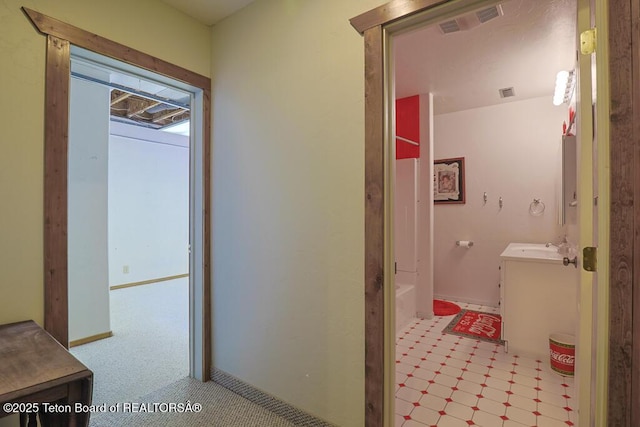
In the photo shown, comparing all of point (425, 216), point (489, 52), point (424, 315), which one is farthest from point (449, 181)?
point (489, 52)

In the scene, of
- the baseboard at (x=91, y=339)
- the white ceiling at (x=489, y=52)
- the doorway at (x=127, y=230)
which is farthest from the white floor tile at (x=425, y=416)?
the baseboard at (x=91, y=339)

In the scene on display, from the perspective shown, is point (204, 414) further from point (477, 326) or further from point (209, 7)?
point (477, 326)

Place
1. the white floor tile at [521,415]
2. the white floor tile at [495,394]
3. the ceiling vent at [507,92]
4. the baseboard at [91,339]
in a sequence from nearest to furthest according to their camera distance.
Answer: the white floor tile at [521,415] < the white floor tile at [495,394] < the baseboard at [91,339] < the ceiling vent at [507,92]

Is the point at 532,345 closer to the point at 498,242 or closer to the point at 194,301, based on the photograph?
the point at 498,242

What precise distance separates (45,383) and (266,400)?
49.3 inches

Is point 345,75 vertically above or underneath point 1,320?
above

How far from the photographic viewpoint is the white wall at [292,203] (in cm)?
162

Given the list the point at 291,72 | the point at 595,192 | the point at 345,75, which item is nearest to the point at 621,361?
the point at 595,192

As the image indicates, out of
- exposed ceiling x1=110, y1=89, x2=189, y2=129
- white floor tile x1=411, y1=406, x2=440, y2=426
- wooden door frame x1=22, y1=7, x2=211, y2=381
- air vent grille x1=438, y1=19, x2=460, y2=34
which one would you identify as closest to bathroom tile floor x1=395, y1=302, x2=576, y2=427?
white floor tile x1=411, y1=406, x2=440, y2=426

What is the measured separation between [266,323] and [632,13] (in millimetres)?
2078

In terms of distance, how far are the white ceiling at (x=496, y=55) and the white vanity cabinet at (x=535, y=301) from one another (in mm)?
1728

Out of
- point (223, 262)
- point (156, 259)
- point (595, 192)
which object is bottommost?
point (156, 259)

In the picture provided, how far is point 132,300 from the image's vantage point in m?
Answer: 4.46

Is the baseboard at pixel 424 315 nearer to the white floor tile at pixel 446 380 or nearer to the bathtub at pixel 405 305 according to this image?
the bathtub at pixel 405 305
